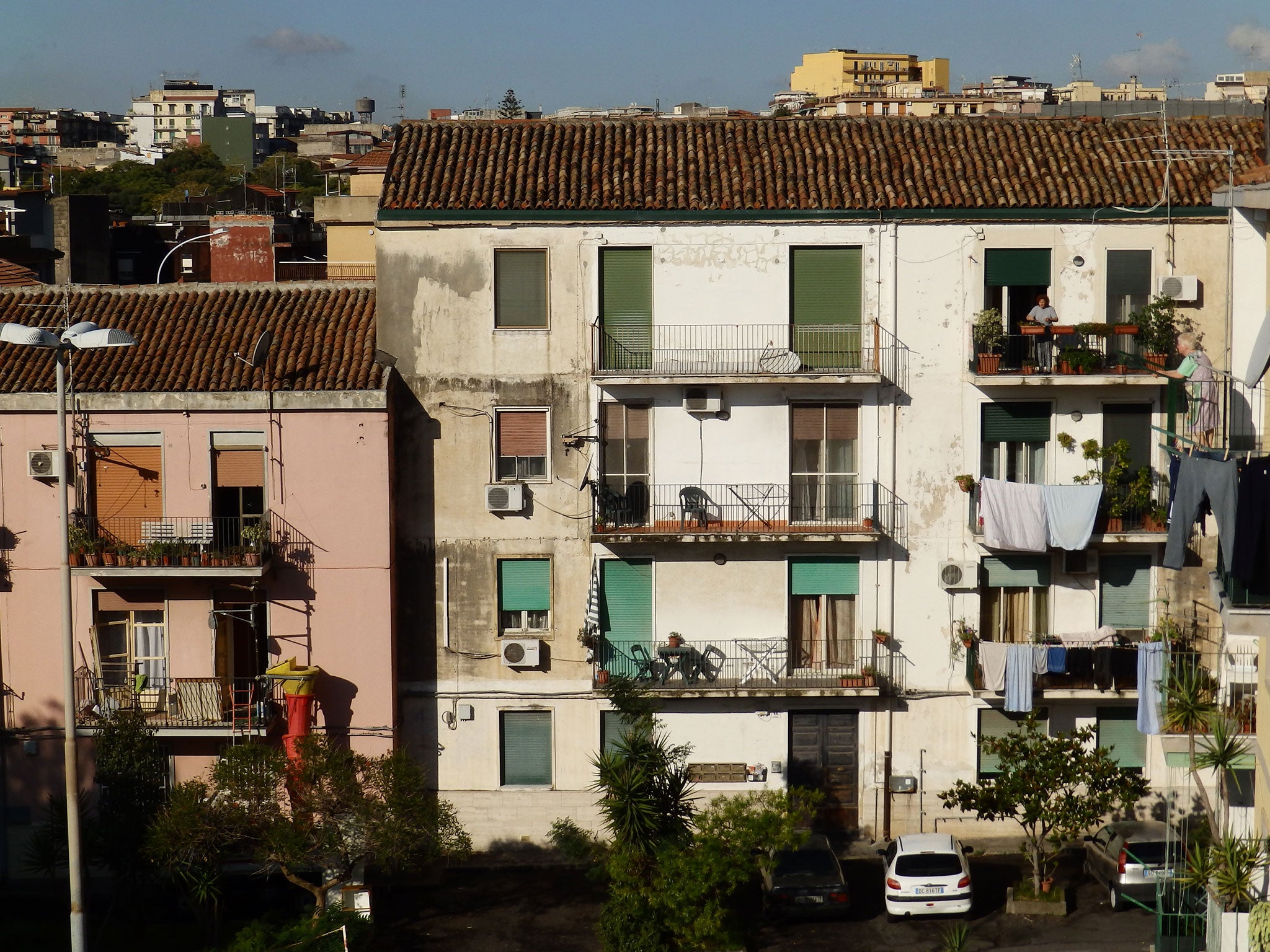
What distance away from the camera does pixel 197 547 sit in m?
26.8

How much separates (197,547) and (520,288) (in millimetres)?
7270

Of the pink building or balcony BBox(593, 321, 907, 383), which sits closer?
the pink building

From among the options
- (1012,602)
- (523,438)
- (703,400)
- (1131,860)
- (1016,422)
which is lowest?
(1131,860)

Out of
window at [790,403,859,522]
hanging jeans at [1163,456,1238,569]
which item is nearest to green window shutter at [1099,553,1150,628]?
window at [790,403,859,522]

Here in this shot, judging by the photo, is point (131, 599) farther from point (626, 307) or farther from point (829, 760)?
point (829, 760)

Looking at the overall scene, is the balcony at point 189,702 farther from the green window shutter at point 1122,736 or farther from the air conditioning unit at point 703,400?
the green window shutter at point 1122,736

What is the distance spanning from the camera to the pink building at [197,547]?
27.0 metres

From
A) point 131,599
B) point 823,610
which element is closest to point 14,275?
point 131,599

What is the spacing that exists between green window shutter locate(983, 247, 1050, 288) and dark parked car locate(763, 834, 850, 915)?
1058 cm

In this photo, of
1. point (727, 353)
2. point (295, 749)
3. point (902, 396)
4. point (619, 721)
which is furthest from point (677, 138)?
point (295, 749)

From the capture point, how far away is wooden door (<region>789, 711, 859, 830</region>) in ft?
94.2

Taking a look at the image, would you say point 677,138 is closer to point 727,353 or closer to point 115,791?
point 727,353

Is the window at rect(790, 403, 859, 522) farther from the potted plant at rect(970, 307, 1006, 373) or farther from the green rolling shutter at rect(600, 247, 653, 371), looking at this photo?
the green rolling shutter at rect(600, 247, 653, 371)

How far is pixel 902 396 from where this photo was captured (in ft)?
91.9
